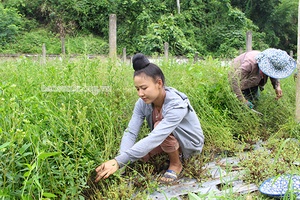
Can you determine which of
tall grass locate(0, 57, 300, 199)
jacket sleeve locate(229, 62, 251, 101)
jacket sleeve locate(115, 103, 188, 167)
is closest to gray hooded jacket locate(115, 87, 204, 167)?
jacket sleeve locate(115, 103, 188, 167)

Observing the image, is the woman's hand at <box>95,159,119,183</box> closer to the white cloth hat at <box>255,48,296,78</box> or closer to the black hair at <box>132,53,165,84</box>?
the black hair at <box>132,53,165,84</box>

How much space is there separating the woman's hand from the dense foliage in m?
11.3

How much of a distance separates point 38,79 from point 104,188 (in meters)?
1.09

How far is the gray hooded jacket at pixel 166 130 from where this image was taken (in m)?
2.08

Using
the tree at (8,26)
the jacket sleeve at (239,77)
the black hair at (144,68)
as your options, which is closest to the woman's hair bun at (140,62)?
the black hair at (144,68)

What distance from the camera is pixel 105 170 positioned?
1.90m

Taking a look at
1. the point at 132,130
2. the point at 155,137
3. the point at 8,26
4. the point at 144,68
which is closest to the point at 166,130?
the point at 155,137

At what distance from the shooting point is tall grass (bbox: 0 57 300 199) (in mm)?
1579

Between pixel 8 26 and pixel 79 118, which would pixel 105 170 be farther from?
pixel 8 26

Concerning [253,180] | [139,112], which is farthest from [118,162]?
[253,180]

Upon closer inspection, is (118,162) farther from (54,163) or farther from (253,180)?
(253,180)

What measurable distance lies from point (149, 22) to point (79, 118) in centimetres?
1457

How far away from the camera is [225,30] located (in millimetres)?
18984

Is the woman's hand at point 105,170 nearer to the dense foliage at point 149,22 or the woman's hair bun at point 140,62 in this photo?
the woman's hair bun at point 140,62
